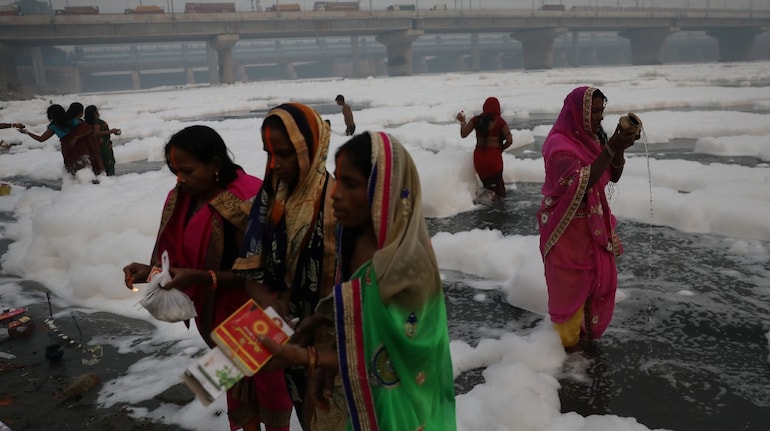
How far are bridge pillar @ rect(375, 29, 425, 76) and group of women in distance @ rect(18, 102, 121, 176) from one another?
4758cm

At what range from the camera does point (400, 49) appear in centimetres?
5572

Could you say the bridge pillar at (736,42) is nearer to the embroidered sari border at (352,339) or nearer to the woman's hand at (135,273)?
the woman's hand at (135,273)

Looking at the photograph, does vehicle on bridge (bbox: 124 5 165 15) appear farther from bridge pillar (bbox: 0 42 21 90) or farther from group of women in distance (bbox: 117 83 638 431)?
group of women in distance (bbox: 117 83 638 431)

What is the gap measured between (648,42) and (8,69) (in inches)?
2397

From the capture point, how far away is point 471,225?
6.88 metres

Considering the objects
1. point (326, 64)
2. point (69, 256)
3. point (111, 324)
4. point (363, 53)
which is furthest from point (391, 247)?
point (326, 64)

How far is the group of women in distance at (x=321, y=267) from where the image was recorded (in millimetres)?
1564

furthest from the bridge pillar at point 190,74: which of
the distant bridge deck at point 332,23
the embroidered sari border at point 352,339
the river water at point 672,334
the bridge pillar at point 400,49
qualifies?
the embroidered sari border at point 352,339

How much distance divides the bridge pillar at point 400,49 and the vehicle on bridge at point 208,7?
49.8 feet

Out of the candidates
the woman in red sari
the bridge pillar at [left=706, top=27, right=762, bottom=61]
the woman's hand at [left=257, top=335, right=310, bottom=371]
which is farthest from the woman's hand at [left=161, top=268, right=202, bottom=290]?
the bridge pillar at [left=706, top=27, right=762, bottom=61]

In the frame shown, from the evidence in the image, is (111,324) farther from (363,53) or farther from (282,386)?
(363,53)

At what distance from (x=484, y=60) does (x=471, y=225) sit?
3896 inches

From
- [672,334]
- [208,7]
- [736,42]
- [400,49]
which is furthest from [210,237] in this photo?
[736,42]

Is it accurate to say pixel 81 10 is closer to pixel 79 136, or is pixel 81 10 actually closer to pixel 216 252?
pixel 79 136
